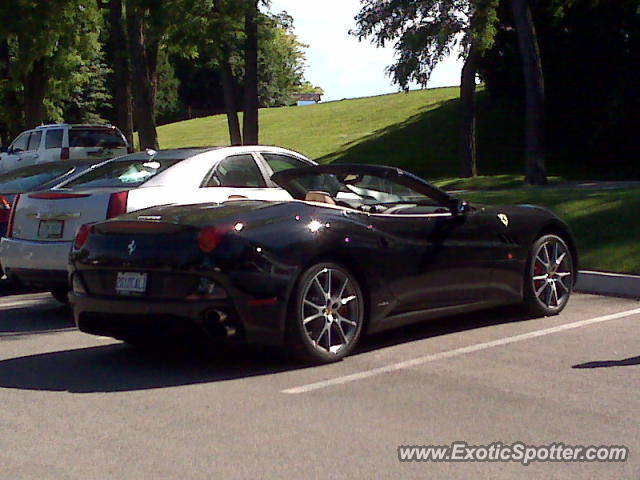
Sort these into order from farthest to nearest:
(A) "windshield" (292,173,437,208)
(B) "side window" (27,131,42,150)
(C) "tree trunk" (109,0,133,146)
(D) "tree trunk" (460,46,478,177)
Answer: (D) "tree trunk" (460,46,478,177), (C) "tree trunk" (109,0,133,146), (B) "side window" (27,131,42,150), (A) "windshield" (292,173,437,208)

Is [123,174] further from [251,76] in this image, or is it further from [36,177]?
[251,76]

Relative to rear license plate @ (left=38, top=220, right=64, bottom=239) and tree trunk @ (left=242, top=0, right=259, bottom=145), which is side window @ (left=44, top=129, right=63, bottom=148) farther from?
rear license plate @ (left=38, top=220, right=64, bottom=239)

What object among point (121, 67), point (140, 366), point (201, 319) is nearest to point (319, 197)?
point (201, 319)

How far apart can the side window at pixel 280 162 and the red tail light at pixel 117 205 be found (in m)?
1.74

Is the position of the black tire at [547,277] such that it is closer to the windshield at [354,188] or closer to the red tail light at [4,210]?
the windshield at [354,188]

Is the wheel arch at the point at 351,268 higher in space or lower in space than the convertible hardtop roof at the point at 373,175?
lower

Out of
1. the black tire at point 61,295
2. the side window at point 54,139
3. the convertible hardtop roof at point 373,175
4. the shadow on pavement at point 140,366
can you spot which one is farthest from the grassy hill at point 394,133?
the shadow on pavement at point 140,366

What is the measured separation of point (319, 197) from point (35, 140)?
19.0m

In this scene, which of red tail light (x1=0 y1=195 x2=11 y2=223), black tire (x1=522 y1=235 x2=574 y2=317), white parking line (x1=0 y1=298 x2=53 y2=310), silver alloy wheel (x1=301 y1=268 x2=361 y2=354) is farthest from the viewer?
red tail light (x1=0 y1=195 x2=11 y2=223)

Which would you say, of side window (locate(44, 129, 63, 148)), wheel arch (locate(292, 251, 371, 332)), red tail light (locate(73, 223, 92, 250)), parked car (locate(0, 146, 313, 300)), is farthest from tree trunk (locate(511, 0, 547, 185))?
red tail light (locate(73, 223, 92, 250))

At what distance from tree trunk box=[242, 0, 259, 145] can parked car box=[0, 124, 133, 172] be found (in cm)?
277

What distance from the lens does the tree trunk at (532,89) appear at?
78.7ft

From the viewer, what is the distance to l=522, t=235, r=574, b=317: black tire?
8.91m

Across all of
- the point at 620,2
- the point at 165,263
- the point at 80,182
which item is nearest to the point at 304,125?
the point at 620,2
